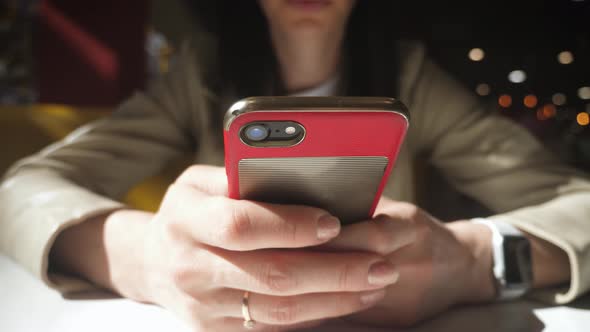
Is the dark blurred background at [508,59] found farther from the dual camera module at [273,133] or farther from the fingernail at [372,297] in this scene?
the dual camera module at [273,133]

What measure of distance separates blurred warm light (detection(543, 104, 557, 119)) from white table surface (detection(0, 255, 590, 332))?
39 centimetres

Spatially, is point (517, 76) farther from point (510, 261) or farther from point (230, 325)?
point (230, 325)

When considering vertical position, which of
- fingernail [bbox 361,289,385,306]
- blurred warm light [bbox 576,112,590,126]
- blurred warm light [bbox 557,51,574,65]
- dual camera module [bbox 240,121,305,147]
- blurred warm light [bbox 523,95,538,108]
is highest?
dual camera module [bbox 240,121,305,147]

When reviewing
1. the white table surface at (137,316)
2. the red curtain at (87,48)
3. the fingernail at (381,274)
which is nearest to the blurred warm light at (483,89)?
the white table surface at (137,316)

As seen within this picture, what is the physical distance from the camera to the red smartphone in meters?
0.27

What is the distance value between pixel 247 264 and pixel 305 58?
1.47ft

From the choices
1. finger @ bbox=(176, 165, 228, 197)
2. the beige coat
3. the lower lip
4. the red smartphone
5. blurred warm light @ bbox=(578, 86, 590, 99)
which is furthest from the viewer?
blurred warm light @ bbox=(578, 86, 590, 99)

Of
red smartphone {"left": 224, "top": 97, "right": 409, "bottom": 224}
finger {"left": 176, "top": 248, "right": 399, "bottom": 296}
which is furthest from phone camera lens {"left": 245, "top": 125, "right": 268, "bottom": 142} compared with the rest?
finger {"left": 176, "top": 248, "right": 399, "bottom": 296}

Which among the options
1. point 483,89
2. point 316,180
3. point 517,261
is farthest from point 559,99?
point 316,180

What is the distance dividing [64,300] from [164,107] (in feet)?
1.30

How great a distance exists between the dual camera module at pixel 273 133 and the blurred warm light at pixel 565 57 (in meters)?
0.65

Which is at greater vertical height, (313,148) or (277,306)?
(313,148)

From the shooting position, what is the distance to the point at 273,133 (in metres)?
0.28

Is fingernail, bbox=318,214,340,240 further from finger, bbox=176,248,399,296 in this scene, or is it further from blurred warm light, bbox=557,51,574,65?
blurred warm light, bbox=557,51,574,65
